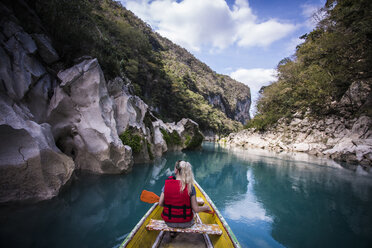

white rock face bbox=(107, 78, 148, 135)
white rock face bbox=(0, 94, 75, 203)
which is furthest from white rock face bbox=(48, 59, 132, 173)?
white rock face bbox=(0, 94, 75, 203)

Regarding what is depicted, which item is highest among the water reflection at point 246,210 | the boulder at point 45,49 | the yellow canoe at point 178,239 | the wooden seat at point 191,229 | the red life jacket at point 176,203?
the boulder at point 45,49

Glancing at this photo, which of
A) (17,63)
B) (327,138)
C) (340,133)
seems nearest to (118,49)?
(17,63)

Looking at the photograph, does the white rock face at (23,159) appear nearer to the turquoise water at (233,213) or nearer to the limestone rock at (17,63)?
the turquoise water at (233,213)

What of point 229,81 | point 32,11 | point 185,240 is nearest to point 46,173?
point 185,240

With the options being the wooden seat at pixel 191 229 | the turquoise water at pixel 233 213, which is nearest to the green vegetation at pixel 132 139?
the turquoise water at pixel 233 213

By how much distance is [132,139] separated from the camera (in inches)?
426

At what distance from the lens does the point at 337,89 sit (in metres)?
24.3

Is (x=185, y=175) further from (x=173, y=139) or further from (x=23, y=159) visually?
(x=173, y=139)

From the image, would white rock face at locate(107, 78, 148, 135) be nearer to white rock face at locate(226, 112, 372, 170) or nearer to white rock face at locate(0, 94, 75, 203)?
white rock face at locate(0, 94, 75, 203)

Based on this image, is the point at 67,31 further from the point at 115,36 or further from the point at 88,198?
the point at 115,36

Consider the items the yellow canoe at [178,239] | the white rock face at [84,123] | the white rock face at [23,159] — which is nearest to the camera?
the yellow canoe at [178,239]

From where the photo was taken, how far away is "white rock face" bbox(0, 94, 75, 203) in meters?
4.73

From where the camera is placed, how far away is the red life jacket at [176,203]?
9.32ft

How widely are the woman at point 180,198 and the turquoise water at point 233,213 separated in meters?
1.93
